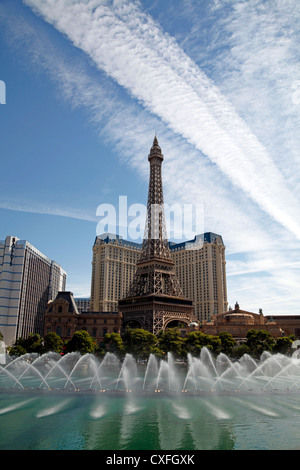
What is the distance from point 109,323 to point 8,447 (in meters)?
97.8

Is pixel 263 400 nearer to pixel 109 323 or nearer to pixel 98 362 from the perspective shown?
pixel 98 362

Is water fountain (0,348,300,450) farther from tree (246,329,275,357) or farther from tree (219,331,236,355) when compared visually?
tree (246,329,275,357)

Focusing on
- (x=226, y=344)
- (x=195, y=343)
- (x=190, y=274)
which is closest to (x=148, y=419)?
(x=195, y=343)

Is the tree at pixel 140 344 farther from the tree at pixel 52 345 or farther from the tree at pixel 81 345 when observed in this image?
the tree at pixel 52 345

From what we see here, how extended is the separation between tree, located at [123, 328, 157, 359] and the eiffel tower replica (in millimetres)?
26614

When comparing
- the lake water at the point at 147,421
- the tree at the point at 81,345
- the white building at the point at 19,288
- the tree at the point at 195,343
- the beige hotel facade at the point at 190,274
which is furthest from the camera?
the beige hotel facade at the point at 190,274

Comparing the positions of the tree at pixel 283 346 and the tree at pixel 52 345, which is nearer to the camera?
the tree at pixel 52 345

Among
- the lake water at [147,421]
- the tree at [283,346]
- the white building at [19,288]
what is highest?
the white building at [19,288]

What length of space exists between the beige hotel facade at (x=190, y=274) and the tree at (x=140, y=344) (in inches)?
3926

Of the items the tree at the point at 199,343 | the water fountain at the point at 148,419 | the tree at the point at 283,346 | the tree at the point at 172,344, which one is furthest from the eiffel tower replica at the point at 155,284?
the water fountain at the point at 148,419

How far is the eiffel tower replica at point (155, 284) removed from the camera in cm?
11344

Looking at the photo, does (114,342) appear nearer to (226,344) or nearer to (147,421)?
(226,344)

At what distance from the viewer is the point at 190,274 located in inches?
7697

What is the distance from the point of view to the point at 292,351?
274ft
